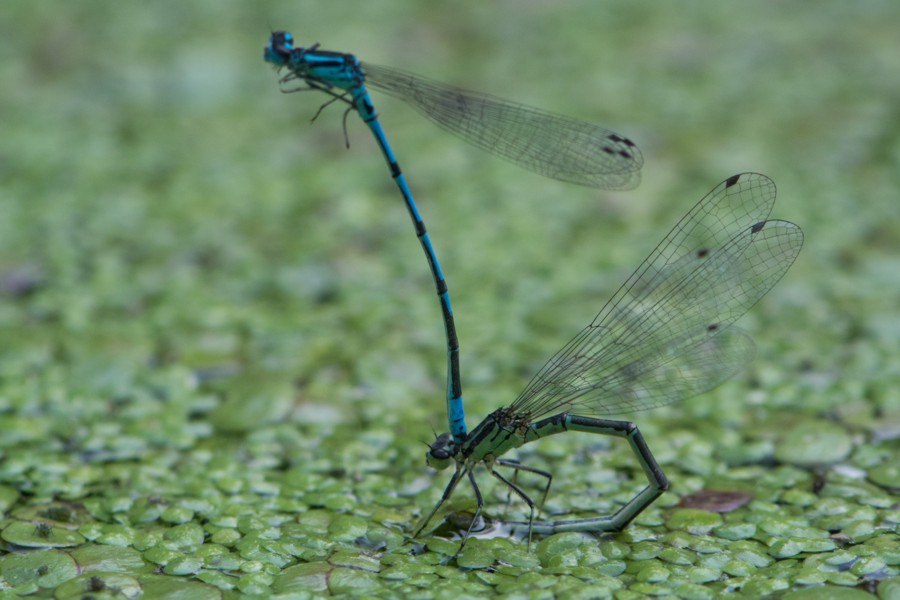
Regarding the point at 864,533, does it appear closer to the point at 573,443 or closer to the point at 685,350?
the point at 685,350

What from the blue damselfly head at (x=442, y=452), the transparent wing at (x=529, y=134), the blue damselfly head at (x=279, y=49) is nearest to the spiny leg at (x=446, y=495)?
the blue damselfly head at (x=442, y=452)

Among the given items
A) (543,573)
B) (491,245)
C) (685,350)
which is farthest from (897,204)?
(543,573)

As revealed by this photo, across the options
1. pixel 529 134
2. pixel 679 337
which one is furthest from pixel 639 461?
pixel 529 134

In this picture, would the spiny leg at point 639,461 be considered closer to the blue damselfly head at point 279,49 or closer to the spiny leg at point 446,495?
the spiny leg at point 446,495

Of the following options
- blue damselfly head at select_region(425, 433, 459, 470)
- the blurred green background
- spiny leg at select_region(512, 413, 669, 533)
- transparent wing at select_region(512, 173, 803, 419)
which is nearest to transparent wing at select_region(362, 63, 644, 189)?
transparent wing at select_region(512, 173, 803, 419)

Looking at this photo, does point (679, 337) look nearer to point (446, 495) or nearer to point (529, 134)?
point (529, 134)

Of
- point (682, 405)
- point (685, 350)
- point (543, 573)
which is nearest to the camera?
point (543, 573)
